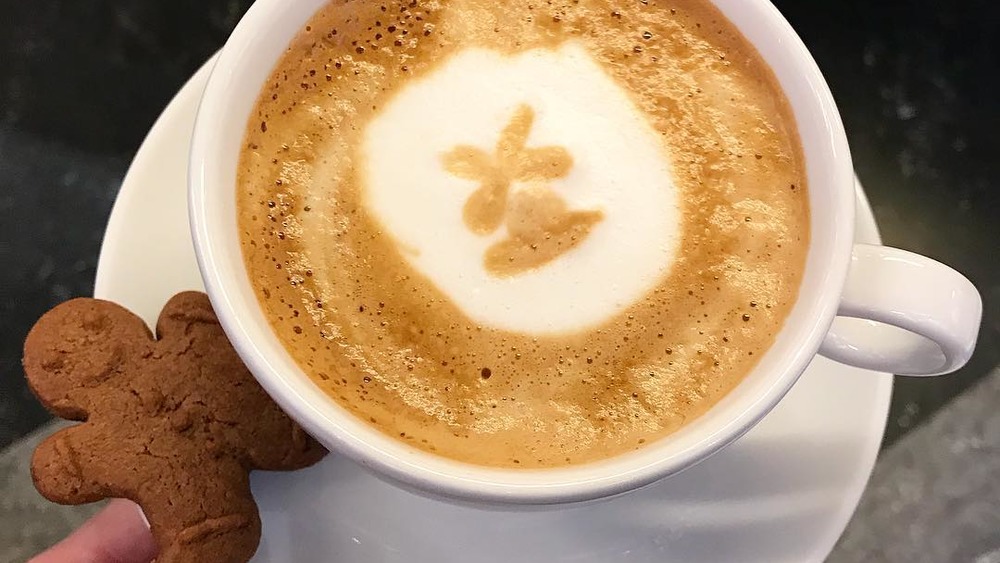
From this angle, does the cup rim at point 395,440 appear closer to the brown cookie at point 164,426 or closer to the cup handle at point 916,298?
the cup handle at point 916,298

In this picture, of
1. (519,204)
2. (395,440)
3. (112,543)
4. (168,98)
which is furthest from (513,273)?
(168,98)

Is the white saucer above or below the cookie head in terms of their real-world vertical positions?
below

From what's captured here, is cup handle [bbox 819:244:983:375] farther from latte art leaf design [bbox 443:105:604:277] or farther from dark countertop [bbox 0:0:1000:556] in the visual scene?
dark countertop [bbox 0:0:1000:556]

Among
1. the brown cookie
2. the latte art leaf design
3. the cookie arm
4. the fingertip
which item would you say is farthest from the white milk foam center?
the fingertip

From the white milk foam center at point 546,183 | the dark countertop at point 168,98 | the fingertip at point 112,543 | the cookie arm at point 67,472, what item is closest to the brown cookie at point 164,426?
the cookie arm at point 67,472

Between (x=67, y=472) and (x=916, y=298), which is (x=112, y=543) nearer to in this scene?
(x=67, y=472)

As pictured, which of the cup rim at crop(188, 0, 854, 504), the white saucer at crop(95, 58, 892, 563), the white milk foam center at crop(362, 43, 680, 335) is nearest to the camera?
the cup rim at crop(188, 0, 854, 504)
